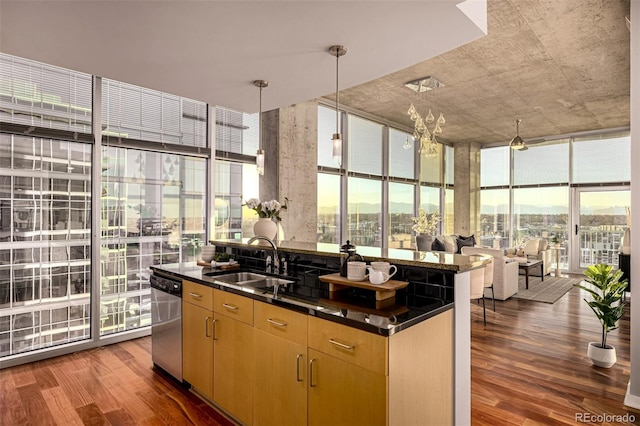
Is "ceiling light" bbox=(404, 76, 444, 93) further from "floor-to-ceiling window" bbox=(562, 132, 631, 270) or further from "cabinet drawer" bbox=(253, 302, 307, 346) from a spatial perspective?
"floor-to-ceiling window" bbox=(562, 132, 631, 270)

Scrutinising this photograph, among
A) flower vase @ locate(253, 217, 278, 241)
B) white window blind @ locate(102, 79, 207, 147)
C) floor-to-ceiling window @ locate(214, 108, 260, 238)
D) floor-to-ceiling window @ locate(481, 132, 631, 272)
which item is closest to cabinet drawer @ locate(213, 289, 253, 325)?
flower vase @ locate(253, 217, 278, 241)

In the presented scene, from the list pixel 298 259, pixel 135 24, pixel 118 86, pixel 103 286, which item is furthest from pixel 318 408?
pixel 118 86

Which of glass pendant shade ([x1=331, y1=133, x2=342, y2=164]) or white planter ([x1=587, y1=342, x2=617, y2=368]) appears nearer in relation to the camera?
glass pendant shade ([x1=331, y1=133, x2=342, y2=164])

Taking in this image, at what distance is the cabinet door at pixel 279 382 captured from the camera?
76.6 inches

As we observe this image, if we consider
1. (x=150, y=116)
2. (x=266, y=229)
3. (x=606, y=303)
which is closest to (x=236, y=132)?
(x=150, y=116)

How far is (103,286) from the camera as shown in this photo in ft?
13.0

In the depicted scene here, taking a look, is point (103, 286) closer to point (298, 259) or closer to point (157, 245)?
point (157, 245)

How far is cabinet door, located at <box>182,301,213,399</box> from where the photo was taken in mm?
Result: 2621

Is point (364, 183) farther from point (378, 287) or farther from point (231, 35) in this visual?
point (378, 287)

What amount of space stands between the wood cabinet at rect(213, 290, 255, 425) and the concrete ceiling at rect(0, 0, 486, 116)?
172cm

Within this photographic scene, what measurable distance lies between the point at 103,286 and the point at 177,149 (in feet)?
5.72

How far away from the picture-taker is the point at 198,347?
2734mm

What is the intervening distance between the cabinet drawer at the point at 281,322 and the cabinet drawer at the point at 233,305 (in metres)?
0.06

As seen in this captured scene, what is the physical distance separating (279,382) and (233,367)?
0.47 m
